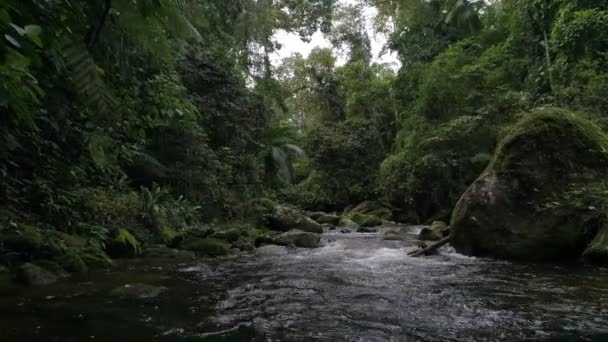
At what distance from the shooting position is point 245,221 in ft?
40.7

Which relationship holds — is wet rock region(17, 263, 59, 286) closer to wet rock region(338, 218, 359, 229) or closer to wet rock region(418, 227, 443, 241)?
wet rock region(418, 227, 443, 241)

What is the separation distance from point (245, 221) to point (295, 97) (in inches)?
659

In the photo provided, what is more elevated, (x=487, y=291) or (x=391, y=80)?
(x=391, y=80)

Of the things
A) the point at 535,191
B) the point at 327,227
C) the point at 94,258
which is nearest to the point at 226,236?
the point at 94,258

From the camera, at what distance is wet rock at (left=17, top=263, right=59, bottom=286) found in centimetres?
404

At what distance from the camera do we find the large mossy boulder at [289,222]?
12.4 meters

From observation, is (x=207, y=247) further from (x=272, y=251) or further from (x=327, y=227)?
(x=327, y=227)

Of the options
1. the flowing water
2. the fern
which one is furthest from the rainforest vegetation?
the flowing water

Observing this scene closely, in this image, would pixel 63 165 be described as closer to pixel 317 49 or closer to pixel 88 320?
pixel 88 320

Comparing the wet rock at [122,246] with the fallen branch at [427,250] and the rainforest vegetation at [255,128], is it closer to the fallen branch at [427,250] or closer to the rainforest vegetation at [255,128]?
the rainforest vegetation at [255,128]

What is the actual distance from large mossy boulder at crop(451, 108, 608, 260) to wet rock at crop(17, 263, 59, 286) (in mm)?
5662

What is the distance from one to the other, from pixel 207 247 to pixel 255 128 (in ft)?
20.5

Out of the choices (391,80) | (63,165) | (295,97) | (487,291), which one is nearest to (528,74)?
(391,80)

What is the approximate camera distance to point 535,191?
249 inches
